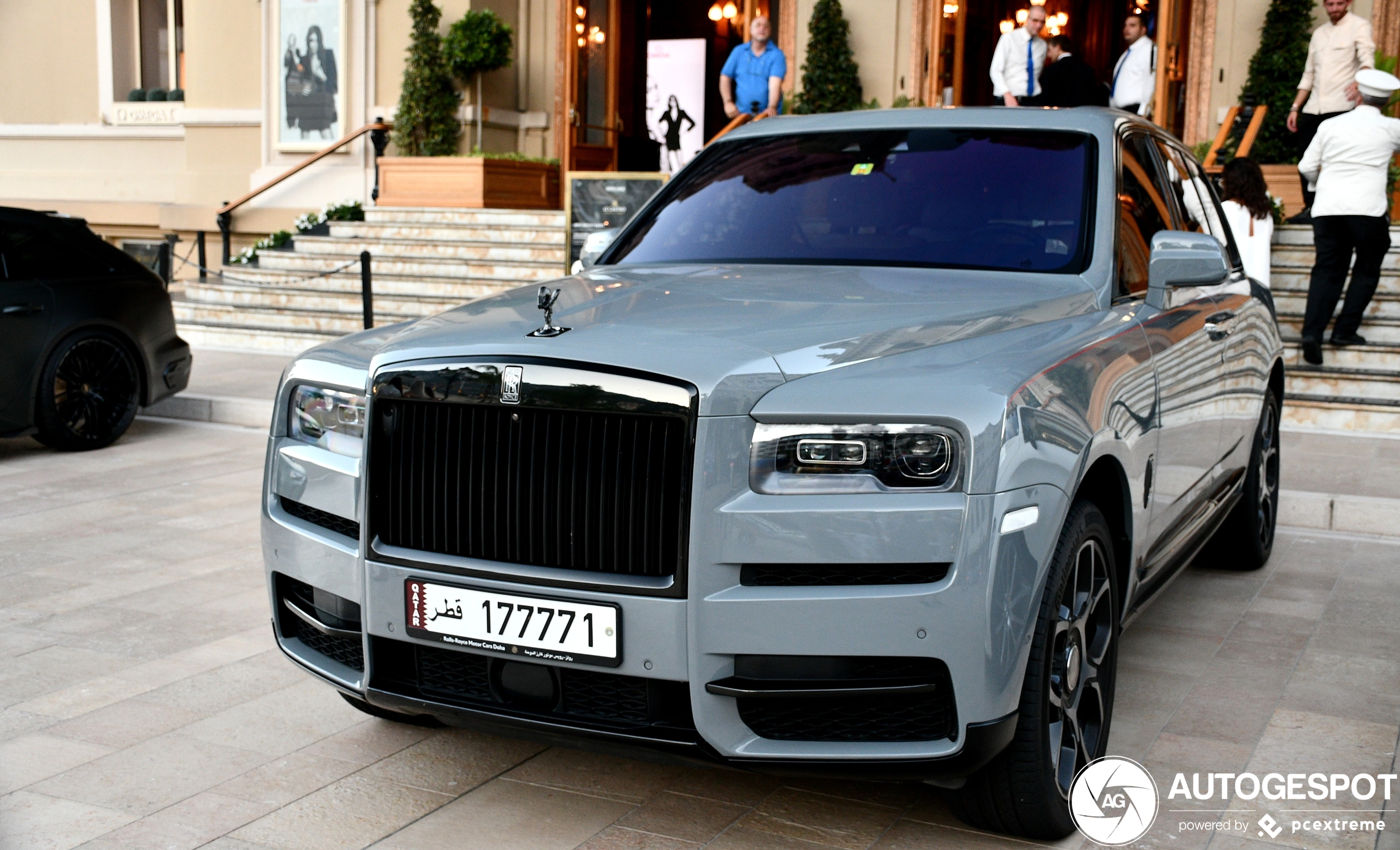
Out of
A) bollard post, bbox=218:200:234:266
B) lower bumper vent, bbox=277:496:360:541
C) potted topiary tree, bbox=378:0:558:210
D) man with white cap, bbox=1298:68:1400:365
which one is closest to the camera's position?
lower bumper vent, bbox=277:496:360:541

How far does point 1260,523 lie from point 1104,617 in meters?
2.92

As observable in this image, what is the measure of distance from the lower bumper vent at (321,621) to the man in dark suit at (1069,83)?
1073 centimetres

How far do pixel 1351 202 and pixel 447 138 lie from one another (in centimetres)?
1127

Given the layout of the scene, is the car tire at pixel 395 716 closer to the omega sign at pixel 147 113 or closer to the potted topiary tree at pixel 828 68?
the potted topiary tree at pixel 828 68

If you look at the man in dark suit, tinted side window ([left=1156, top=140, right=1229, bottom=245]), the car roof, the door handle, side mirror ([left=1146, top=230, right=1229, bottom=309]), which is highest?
the man in dark suit

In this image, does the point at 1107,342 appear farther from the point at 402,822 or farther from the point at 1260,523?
the point at 1260,523

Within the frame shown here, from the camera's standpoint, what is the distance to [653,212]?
4.68 m

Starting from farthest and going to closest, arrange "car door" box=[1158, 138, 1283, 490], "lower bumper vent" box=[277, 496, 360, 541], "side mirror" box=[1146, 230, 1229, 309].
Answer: "car door" box=[1158, 138, 1283, 490] < "side mirror" box=[1146, 230, 1229, 309] < "lower bumper vent" box=[277, 496, 360, 541]

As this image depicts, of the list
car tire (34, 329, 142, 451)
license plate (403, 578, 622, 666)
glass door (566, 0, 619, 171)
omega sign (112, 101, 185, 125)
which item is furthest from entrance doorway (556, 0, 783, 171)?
license plate (403, 578, 622, 666)

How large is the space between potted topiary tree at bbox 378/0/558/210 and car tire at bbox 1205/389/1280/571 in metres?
11.6

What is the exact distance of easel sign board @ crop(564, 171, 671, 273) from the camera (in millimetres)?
12406

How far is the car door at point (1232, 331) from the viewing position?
478cm

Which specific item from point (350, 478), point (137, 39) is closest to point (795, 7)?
point (137, 39)

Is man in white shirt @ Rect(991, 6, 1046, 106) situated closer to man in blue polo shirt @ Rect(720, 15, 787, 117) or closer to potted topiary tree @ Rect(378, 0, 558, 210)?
man in blue polo shirt @ Rect(720, 15, 787, 117)
